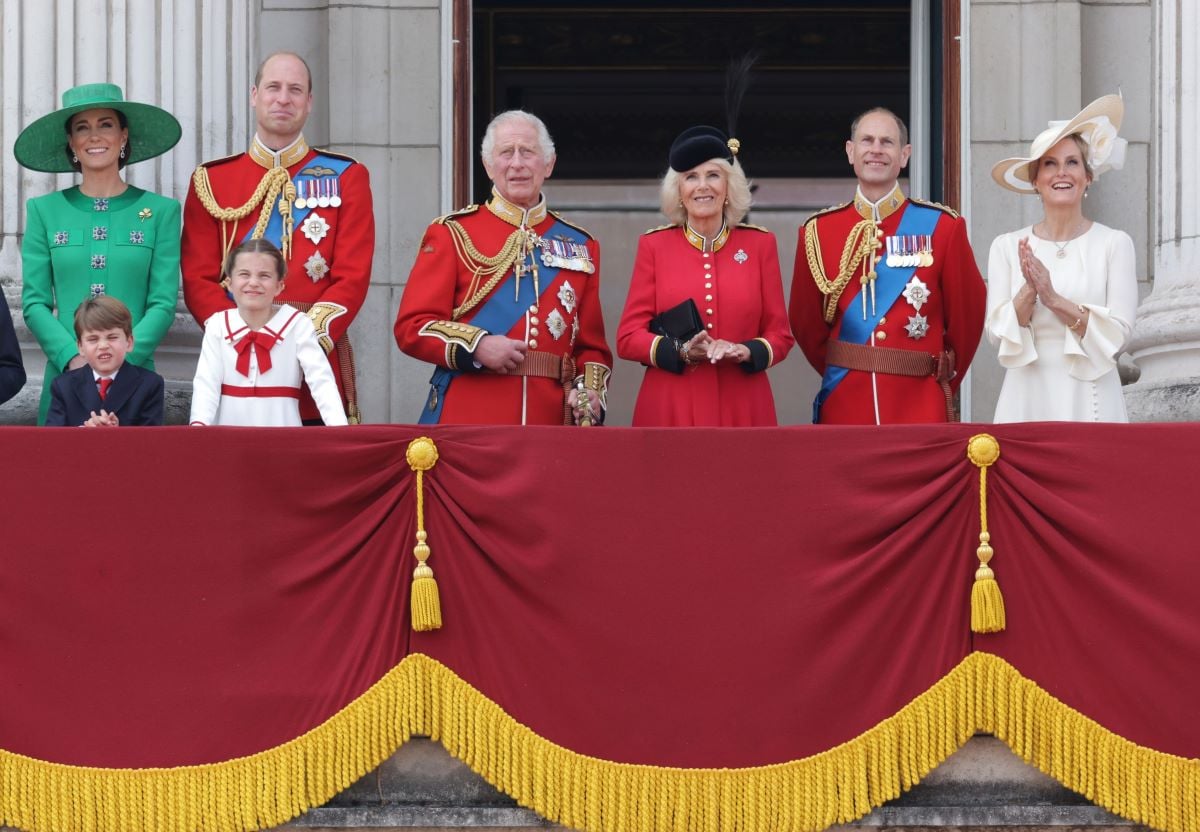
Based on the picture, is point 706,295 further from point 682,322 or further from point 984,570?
point 984,570

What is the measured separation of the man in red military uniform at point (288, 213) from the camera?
677cm

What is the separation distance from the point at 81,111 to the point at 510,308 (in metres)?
1.46

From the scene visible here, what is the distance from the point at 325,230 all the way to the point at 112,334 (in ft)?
2.76

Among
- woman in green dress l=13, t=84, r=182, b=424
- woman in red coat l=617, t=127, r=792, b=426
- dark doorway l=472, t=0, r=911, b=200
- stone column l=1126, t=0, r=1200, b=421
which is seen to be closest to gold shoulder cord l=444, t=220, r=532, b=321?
woman in red coat l=617, t=127, r=792, b=426

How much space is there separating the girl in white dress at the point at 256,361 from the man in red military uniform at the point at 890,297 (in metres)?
1.56

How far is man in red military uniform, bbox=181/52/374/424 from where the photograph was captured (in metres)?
6.77

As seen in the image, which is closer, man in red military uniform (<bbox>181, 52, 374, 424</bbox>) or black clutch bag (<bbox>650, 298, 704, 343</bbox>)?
black clutch bag (<bbox>650, 298, 704, 343</bbox>)

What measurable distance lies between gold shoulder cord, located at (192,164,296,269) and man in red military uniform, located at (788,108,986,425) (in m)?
1.59

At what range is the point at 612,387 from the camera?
10992mm

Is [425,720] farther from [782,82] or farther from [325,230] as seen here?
[782,82]

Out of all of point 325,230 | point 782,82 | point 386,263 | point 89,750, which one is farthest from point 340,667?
point 782,82

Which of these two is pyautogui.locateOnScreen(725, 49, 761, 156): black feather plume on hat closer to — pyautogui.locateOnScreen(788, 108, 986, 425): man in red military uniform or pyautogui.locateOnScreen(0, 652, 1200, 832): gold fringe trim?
pyautogui.locateOnScreen(788, 108, 986, 425): man in red military uniform

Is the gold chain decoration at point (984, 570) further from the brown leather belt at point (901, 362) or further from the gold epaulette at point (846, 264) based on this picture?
the gold epaulette at point (846, 264)

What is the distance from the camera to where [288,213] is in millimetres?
6824
